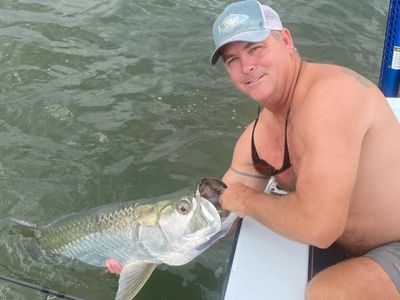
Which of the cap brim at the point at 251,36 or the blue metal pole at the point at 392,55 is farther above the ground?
the cap brim at the point at 251,36

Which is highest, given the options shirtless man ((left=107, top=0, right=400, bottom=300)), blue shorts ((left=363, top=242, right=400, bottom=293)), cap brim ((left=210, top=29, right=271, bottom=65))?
cap brim ((left=210, top=29, right=271, bottom=65))

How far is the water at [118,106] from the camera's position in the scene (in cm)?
407

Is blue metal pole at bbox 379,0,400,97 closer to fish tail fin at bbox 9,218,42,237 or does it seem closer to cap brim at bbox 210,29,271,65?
cap brim at bbox 210,29,271,65

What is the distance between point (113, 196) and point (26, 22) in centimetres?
336

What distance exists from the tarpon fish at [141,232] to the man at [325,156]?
0.43 ft

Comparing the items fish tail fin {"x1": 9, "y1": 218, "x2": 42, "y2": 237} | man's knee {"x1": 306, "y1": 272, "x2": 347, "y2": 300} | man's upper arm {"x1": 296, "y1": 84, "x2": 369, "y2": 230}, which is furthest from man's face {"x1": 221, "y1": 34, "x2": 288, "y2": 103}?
fish tail fin {"x1": 9, "y1": 218, "x2": 42, "y2": 237}

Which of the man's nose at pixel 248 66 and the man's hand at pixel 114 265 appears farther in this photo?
the man's hand at pixel 114 265

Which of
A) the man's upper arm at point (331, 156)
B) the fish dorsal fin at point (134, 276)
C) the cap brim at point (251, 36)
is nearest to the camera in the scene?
the man's upper arm at point (331, 156)

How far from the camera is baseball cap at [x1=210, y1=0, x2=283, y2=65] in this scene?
2.59m

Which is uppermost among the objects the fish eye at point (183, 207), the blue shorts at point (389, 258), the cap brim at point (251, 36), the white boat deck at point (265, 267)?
the cap brim at point (251, 36)

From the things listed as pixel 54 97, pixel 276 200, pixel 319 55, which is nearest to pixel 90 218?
pixel 276 200

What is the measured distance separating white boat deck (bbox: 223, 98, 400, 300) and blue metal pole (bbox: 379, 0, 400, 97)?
97.0 inches

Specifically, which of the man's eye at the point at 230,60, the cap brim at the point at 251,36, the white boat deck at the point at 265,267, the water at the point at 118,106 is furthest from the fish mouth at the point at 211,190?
the water at the point at 118,106

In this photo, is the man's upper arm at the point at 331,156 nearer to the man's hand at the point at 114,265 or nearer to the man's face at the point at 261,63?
the man's face at the point at 261,63
